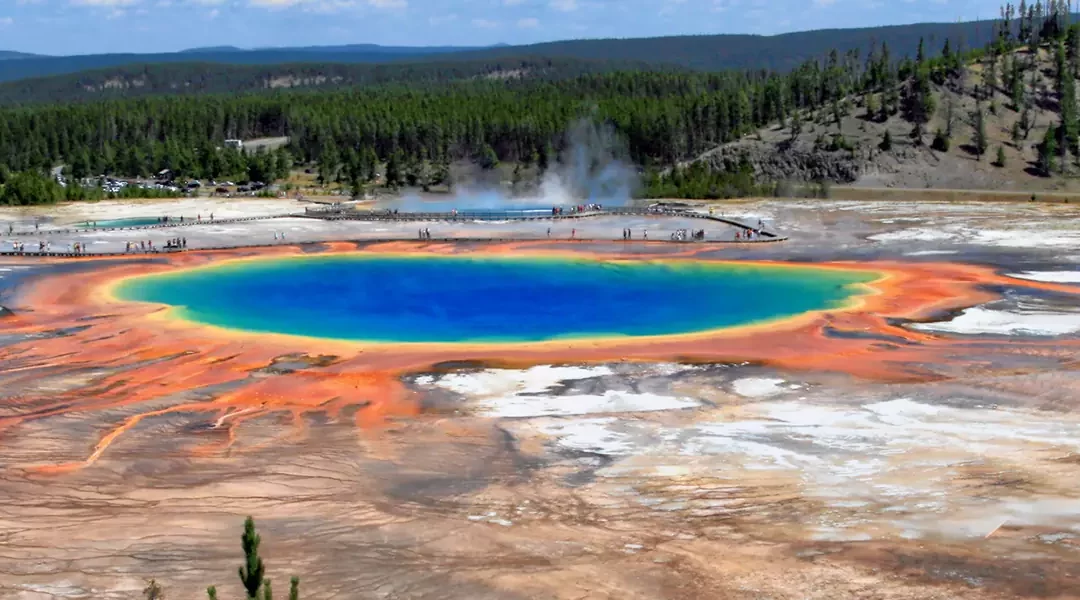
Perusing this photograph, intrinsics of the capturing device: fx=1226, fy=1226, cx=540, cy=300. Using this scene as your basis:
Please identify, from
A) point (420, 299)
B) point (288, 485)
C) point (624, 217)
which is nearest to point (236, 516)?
point (288, 485)

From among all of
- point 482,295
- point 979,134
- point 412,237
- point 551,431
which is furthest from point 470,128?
point 551,431

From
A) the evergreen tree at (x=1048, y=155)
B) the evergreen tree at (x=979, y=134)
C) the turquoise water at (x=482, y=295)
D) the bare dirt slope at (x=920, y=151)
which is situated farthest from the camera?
the evergreen tree at (x=979, y=134)

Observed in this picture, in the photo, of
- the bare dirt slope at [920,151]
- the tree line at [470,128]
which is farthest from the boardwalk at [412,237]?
the bare dirt slope at [920,151]

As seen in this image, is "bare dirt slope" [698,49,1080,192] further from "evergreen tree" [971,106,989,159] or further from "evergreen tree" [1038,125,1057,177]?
"evergreen tree" [1038,125,1057,177]

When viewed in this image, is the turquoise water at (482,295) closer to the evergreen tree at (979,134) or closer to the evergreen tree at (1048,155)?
the evergreen tree at (1048,155)

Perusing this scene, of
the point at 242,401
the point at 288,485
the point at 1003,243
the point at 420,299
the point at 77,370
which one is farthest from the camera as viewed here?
the point at 1003,243

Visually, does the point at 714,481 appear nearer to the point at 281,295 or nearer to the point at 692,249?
the point at 281,295
